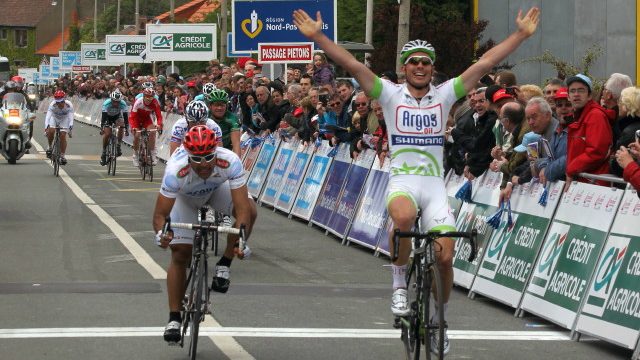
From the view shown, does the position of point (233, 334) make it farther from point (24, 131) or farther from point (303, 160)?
point (24, 131)

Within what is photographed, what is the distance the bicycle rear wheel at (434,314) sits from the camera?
8.87 meters

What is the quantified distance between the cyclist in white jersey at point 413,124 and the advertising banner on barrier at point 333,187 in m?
9.25

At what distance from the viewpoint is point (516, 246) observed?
1274 centimetres

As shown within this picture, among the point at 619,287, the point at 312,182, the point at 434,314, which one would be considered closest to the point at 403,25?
the point at 312,182

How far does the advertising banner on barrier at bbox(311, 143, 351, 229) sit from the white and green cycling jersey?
365 inches

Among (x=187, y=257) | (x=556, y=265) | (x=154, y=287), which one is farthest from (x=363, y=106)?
(x=187, y=257)

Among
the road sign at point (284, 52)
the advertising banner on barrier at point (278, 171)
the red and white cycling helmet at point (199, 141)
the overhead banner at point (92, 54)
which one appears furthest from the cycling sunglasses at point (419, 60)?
the overhead banner at point (92, 54)

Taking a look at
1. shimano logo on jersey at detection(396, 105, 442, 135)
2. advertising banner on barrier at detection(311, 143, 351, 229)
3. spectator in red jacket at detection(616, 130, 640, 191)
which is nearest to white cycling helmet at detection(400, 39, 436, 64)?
shimano logo on jersey at detection(396, 105, 442, 135)

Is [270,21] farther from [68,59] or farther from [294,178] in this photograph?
[68,59]

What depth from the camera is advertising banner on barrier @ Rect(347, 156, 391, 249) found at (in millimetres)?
16984

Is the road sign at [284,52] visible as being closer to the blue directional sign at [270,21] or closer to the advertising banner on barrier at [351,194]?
the blue directional sign at [270,21]

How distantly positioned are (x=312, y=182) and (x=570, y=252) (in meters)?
9.58

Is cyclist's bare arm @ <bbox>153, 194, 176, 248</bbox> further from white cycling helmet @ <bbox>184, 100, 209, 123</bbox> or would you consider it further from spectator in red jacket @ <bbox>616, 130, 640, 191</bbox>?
spectator in red jacket @ <bbox>616, 130, 640, 191</bbox>

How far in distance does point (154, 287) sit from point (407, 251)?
14.2 feet
